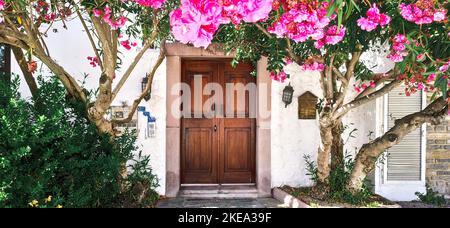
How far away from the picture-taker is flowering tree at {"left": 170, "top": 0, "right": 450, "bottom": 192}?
62.4 inches

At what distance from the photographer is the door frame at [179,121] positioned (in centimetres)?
647

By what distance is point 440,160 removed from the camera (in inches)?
264

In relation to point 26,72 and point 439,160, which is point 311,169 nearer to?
point 439,160

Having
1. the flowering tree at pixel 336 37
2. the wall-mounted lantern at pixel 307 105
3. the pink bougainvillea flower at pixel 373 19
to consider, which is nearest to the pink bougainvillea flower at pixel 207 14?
the flowering tree at pixel 336 37

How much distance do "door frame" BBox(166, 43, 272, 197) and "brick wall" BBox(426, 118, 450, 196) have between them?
8.95 feet

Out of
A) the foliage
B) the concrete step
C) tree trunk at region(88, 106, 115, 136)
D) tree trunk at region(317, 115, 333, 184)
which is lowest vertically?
the concrete step

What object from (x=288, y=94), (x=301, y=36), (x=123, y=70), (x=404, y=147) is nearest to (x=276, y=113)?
(x=288, y=94)

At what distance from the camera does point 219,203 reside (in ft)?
20.0

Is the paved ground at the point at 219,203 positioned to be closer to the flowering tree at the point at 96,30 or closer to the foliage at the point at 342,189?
the foliage at the point at 342,189

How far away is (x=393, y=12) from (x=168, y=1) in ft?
7.29

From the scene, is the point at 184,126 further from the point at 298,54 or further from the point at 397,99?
the point at 397,99

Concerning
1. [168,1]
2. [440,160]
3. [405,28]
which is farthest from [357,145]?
[168,1]

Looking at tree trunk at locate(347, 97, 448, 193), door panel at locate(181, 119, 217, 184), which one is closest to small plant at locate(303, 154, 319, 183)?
tree trunk at locate(347, 97, 448, 193)

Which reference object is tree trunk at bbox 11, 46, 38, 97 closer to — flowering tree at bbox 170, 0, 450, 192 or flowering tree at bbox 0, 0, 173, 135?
flowering tree at bbox 0, 0, 173, 135
